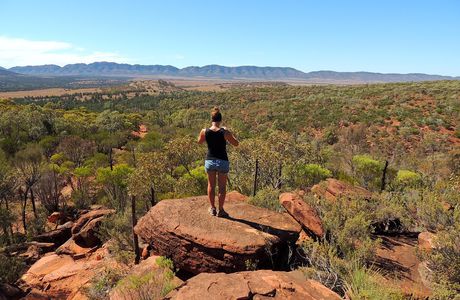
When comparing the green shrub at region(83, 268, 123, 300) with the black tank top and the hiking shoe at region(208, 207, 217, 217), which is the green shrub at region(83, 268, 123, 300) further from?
the black tank top

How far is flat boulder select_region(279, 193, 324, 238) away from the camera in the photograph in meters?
9.37

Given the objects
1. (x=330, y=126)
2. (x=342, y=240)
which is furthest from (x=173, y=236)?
(x=330, y=126)

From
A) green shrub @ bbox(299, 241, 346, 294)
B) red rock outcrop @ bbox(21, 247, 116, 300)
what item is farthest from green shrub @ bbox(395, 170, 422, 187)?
red rock outcrop @ bbox(21, 247, 116, 300)

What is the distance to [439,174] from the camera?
23.1 meters

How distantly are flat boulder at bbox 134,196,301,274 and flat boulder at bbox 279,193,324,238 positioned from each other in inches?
14.7

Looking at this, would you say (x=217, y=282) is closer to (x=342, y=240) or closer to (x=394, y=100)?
(x=342, y=240)

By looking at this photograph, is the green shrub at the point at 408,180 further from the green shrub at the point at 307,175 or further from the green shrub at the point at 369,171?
the green shrub at the point at 307,175

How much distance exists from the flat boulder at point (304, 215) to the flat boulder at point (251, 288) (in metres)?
2.94

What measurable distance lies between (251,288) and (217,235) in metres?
2.24

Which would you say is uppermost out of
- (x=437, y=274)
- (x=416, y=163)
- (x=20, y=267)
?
(x=437, y=274)

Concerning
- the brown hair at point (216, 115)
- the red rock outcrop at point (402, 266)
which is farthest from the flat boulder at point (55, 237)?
the red rock outcrop at point (402, 266)

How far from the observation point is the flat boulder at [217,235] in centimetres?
777

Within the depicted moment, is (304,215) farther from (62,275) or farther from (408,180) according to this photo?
(408,180)

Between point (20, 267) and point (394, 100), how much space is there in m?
60.5
